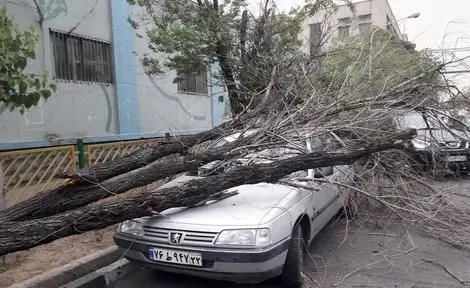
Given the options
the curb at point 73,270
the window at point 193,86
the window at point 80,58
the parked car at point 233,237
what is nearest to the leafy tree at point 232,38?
the window at point 80,58

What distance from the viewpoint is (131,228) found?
3.88 meters

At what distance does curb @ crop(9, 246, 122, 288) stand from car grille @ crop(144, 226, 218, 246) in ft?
3.69

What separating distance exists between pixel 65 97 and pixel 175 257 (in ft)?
20.0

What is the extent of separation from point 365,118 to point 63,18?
6616 millimetres

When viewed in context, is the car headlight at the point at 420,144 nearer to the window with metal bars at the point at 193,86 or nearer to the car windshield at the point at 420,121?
the car windshield at the point at 420,121

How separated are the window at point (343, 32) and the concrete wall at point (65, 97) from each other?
5.37 m

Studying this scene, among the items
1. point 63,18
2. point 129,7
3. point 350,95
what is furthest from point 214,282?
point 129,7

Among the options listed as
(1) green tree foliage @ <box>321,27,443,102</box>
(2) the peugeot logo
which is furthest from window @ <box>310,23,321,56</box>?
(2) the peugeot logo

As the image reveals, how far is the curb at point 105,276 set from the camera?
13.5 ft

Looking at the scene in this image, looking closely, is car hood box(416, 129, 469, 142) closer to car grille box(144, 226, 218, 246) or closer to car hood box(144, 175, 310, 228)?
car hood box(144, 175, 310, 228)

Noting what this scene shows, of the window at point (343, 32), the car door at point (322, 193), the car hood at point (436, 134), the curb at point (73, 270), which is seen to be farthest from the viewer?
the window at point (343, 32)

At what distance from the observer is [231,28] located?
7828 millimetres

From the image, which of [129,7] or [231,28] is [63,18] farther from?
[231,28]

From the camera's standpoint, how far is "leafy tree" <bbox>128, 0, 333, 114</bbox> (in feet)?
23.9
